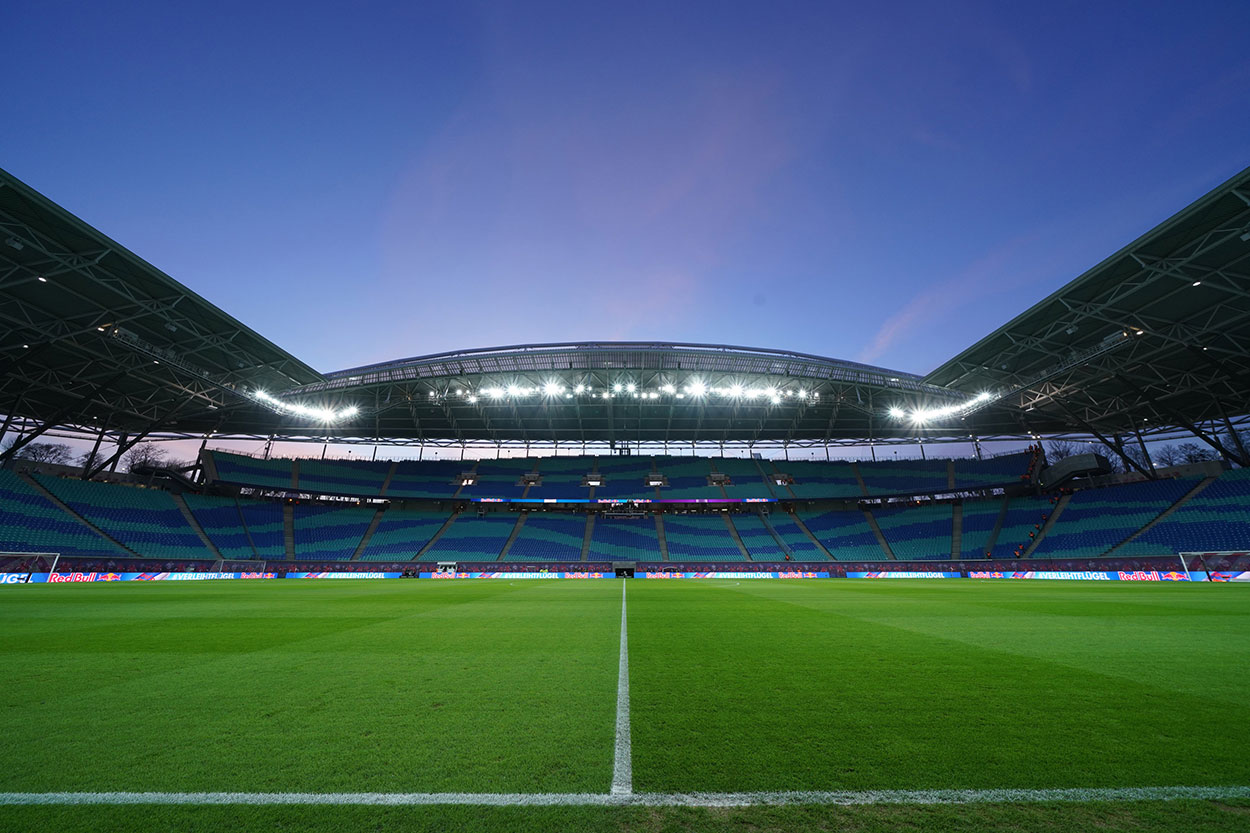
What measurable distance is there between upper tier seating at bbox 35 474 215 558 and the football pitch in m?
35.3

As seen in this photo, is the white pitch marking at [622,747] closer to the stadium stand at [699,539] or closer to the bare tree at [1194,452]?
the stadium stand at [699,539]

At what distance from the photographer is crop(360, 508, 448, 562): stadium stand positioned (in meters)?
40.9

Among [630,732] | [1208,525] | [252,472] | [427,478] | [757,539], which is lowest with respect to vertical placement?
[630,732]

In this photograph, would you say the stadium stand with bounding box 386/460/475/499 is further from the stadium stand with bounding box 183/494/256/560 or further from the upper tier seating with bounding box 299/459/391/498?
the stadium stand with bounding box 183/494/256/560

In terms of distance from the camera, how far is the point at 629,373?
34812mm

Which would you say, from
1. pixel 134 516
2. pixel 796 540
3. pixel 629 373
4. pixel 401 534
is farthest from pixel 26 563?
pixel 796 540

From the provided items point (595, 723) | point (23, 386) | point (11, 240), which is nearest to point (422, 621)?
point (595, 723)

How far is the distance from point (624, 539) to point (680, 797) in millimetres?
43737

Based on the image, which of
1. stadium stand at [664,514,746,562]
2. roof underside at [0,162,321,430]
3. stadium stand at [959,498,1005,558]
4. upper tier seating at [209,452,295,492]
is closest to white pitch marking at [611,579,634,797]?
roof underside at [0,162,321,430]

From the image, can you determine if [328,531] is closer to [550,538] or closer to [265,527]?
[265,527]

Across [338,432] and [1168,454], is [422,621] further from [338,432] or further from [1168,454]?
[1168,454]

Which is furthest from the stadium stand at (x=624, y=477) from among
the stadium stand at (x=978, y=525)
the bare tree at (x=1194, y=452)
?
the bare tree at (x=1194, y=452)

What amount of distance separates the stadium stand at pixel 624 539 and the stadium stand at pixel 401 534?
15374 mm

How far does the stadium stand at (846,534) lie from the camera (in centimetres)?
4141
